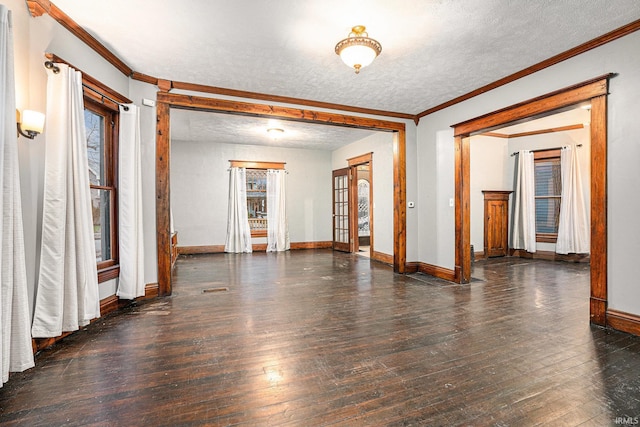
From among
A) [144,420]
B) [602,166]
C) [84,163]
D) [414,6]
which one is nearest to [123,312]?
[84,163]

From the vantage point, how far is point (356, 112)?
4.95 m

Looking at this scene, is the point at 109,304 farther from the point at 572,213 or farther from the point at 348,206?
the point at 572,213

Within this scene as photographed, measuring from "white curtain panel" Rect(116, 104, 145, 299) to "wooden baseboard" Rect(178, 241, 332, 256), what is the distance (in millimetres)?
4237

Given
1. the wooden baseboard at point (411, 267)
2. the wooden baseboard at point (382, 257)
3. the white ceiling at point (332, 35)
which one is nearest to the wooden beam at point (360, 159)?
the wooden baseboard at point (382, 257)

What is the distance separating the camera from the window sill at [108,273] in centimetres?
325

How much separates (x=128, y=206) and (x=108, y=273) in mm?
757

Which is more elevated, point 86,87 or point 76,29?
point 76,29

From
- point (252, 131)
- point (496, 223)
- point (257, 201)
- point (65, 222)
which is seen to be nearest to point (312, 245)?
point (257, 201)

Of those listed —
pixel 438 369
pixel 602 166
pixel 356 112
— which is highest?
pixel 356 112

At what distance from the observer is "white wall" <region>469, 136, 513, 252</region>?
698 centimetres

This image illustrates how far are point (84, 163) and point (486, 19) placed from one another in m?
3.73

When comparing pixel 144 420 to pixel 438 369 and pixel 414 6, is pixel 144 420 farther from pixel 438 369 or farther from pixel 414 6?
pixel 414 6

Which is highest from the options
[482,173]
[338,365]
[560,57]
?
[560,57]

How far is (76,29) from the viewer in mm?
2754
